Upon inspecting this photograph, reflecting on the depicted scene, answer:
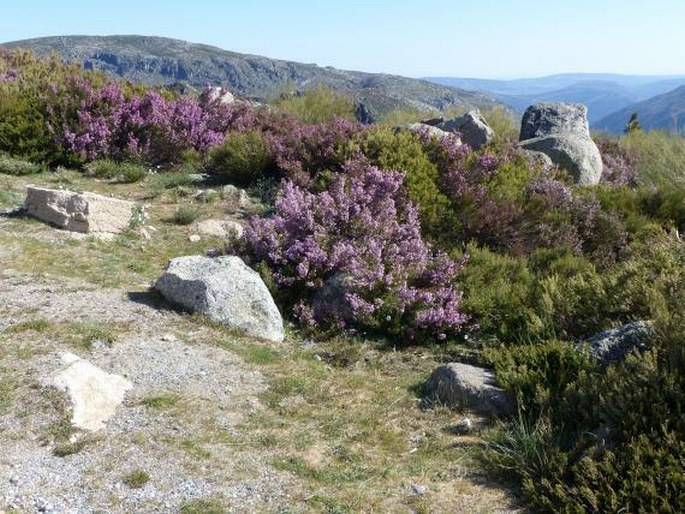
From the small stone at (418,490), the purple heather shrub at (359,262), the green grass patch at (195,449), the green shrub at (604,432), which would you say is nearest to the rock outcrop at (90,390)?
the green grass patch at (195,449)

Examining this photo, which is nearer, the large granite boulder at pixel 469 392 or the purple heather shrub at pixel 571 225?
the large granite boulder at pixel 469 392

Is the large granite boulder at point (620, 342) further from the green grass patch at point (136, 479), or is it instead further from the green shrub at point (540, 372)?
the green grass patch at point (136, 479)

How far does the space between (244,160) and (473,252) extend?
19.4 feet

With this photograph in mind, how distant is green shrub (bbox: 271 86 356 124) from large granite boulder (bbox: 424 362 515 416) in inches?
579

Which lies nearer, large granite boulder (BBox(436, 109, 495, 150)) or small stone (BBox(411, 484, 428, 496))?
small stone (BBox(411, 484, 428, 496))

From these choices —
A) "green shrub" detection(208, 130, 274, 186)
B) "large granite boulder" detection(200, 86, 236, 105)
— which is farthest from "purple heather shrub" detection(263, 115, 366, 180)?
"large granite boulder" detection(200, 86, 236, 105)

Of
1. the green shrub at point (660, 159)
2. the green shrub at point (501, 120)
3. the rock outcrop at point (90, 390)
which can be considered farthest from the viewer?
the green shrub at point (501, 120)

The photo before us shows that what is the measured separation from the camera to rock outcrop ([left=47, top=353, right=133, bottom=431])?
4949 millimetres

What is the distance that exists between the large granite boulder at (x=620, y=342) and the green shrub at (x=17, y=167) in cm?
1074

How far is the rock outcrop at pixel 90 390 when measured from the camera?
4.95m

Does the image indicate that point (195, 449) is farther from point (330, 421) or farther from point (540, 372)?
point (540, 372)

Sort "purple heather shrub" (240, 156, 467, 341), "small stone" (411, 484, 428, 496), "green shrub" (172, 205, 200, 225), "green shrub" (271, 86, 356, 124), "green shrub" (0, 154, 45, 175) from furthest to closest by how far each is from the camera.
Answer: "green shrub" (271, 86, 356, 124) < "green shrub" (0, 154, 45, 175) < "green shrub" (172, 205, 200, 225) < "purple heather shrub" (240, 156, 467, 341) < "small stone" (411, 484, 428, 496)

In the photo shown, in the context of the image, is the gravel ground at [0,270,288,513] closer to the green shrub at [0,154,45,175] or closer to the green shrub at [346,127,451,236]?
the green shrub at [346,127,451,236]

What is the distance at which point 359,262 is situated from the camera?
25.7 feet
